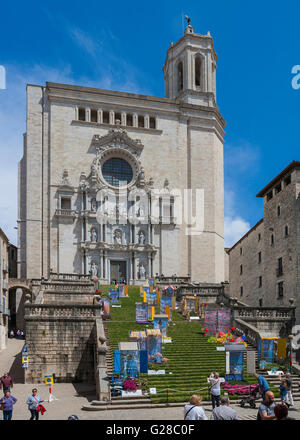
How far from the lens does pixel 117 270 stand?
162 feet

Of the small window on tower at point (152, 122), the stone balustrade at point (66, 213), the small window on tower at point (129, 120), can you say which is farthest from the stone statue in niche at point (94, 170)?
the small window on tower at point (152, 122)

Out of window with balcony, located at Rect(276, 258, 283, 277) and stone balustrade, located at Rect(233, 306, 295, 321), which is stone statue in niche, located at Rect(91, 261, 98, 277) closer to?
window with balcony, located at Rect(276, 258, 283, 277)

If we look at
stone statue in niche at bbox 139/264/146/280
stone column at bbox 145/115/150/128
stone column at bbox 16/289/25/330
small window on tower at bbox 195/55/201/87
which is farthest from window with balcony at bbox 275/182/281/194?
stone column at bbox 16/289/25/330

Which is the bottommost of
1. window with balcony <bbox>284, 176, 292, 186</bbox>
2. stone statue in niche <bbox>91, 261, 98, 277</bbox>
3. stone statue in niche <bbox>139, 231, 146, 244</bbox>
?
stone statue in niche <bbox>91, 261, 98, 277</bbox>

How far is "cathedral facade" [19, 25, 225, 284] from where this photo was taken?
47.9m

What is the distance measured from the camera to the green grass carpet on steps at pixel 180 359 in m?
20.5

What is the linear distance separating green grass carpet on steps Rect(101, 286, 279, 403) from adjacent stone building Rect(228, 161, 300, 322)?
12324 mm

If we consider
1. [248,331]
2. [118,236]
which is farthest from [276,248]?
[248,331]

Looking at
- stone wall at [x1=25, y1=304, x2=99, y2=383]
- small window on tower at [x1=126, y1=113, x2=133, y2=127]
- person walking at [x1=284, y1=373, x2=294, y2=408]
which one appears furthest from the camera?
small window on tower at [x1=126, y1=113, x2=133, y2=127]

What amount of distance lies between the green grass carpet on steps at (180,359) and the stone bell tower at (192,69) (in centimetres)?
3045

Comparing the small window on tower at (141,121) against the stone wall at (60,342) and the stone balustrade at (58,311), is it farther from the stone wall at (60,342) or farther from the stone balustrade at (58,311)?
the stone wall at (60,342)

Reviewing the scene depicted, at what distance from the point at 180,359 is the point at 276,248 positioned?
2209 cm
